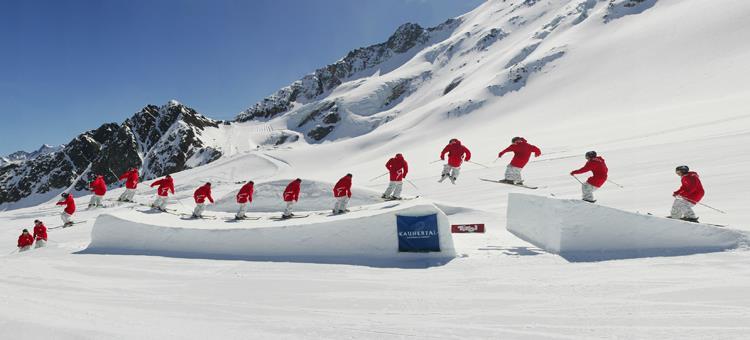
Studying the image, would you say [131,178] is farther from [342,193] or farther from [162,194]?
[342,193]

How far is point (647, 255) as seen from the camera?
Result: 330 inches

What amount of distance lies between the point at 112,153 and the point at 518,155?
133841mm

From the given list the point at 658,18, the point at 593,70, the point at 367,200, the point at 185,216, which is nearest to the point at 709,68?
the point at 593,70

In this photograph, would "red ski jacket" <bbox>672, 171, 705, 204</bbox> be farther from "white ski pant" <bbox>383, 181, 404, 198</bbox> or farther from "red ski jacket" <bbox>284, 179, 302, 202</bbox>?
"red ski jacket" <bbox>284, 179, 302, 202</bbox>

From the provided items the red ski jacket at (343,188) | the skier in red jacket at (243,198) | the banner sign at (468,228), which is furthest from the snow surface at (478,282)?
the red ski jacket at (343,188)

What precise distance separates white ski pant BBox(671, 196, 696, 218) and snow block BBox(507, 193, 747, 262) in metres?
0.85

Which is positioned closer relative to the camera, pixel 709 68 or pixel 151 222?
pixel 151 222

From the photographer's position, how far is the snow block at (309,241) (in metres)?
9.62

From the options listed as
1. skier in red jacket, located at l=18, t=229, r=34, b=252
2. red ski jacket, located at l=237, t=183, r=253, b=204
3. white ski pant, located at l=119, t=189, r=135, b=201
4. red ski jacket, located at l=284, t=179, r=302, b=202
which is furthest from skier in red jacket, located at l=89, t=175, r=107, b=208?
red ski jacket, located at l=284, t=179, r=302, b=202

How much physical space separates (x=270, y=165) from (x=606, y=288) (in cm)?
5583

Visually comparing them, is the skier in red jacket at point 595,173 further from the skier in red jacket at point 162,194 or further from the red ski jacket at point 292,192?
the skier in red jacket at point 162,194

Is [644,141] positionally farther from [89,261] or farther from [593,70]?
[593,70]

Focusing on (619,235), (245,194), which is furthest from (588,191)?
(245,194)

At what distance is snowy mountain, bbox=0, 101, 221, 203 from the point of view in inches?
4222
